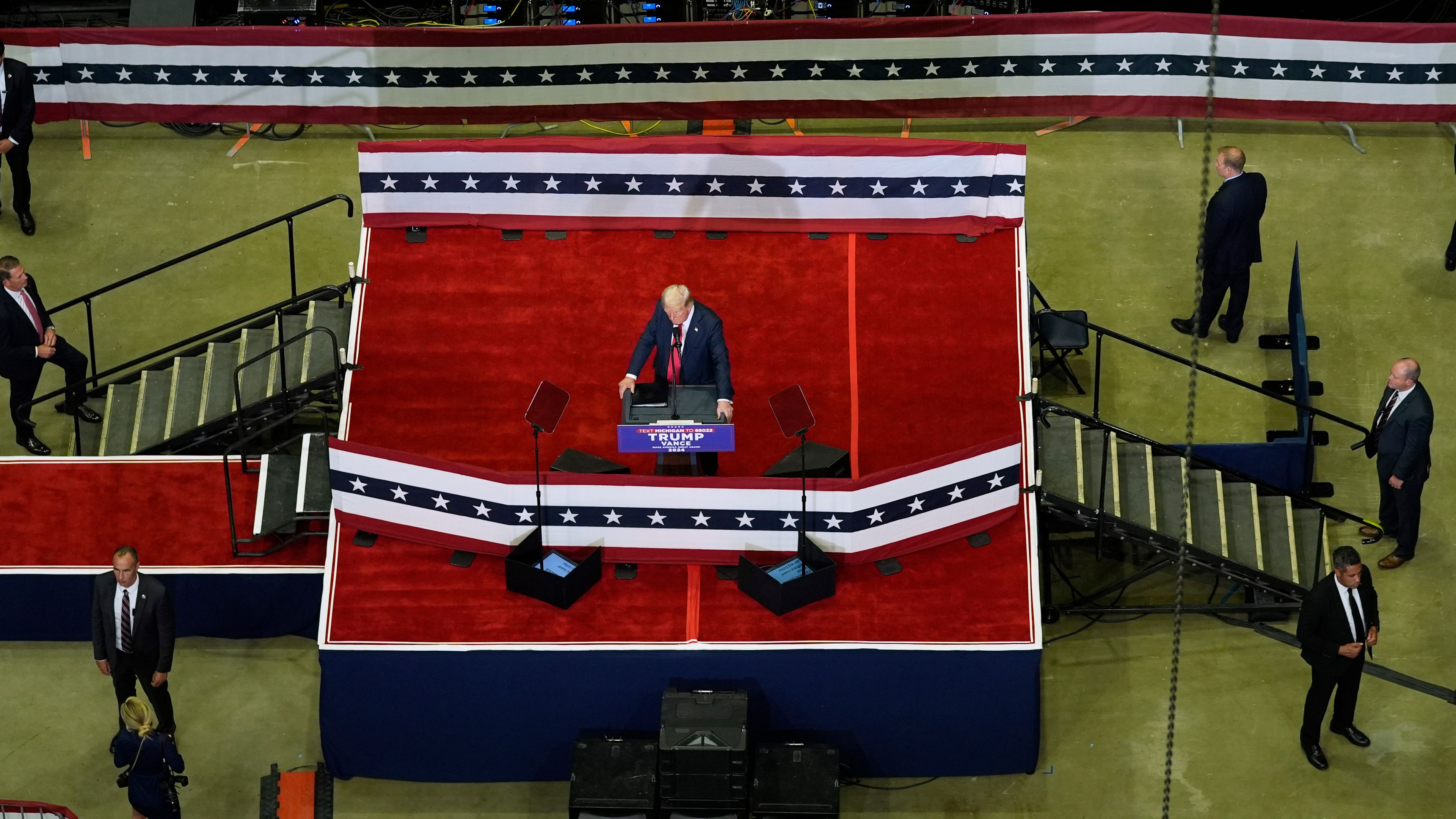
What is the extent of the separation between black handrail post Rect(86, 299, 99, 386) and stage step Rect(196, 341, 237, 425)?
78cm

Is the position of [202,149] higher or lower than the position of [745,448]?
higher

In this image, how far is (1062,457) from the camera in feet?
46.0

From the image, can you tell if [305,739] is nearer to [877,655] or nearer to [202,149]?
[877,655]

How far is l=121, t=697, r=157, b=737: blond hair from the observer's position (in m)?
11.6

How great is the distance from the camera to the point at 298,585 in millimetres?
13594

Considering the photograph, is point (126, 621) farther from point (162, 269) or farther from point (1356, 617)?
point (1356, 617)

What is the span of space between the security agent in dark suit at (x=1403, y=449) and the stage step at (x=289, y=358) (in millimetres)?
7564

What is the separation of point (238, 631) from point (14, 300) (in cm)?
295

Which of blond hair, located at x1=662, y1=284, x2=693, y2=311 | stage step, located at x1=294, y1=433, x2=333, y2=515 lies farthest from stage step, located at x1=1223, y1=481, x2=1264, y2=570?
stage step, located at x1=294, y1=433, x2=333, y2=515

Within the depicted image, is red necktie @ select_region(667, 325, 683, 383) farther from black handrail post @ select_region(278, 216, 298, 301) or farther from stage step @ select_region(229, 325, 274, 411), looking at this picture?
stage step @ select_region(229, 325, 274, 411)

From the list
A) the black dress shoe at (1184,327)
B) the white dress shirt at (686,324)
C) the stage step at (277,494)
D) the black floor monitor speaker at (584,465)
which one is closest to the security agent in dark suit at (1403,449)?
the black dress shoe at (1184,327)

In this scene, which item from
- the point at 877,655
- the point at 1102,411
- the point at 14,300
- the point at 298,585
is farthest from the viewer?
the point at 1102,411

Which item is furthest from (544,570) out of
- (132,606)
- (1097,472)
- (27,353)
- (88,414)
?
(27,353)

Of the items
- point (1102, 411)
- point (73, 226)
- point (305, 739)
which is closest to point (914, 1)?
point (1102, 411)
